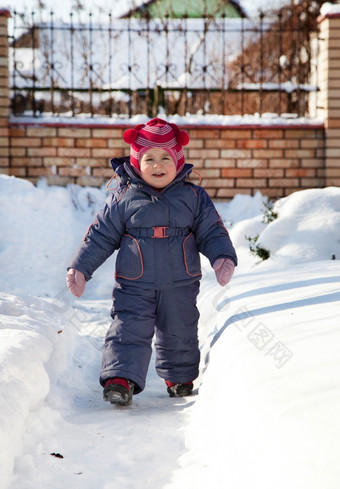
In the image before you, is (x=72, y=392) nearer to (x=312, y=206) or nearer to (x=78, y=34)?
(x=312, y=206)

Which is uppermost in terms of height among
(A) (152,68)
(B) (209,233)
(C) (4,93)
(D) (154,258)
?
(A) (152,68)

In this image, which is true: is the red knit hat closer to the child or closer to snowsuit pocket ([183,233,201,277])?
the child

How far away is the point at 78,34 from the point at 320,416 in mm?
7946

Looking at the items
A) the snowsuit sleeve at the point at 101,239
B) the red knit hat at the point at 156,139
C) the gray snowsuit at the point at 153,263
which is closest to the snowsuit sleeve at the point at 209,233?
the gray snowsuit at the point at 153,263

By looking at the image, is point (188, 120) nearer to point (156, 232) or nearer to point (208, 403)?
point (156, 232)

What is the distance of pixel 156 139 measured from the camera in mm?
2775

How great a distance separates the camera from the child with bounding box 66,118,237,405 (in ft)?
8.86

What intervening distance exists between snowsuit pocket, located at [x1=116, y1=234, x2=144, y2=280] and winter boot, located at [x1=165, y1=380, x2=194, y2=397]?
562mm

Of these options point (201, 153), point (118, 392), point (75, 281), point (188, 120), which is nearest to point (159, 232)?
point (75, 281)

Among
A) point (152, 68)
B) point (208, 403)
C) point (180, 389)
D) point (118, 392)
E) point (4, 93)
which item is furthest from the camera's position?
point (152, 68)

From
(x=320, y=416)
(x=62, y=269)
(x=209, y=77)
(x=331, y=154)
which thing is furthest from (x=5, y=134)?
(x=320, y=416)

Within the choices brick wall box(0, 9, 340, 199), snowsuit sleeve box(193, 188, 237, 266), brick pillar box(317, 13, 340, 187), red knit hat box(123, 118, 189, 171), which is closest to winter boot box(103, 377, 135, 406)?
snowsuit sleeve box(193, 188, 237, 266)

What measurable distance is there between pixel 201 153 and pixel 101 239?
451 cm

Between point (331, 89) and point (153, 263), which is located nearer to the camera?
point (153, 263)
